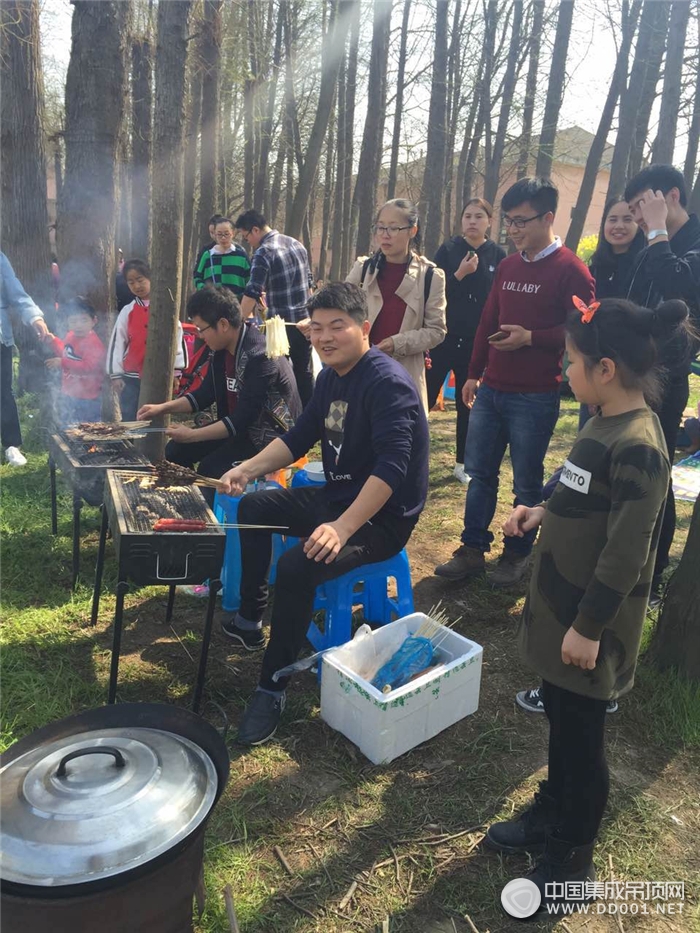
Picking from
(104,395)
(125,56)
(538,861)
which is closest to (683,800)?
(538,861)

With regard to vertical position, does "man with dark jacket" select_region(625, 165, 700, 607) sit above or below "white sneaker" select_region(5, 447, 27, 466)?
above

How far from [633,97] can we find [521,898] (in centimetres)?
1321

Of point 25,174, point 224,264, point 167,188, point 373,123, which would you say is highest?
point 373,123

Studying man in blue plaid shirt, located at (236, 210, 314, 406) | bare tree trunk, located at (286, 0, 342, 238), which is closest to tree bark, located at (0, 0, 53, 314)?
bare tree trunk, located at (286, 0, 342, 238)

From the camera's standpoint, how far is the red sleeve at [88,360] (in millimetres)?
6129

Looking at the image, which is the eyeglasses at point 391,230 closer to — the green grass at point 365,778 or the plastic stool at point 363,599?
the plastic stool at point 363,599

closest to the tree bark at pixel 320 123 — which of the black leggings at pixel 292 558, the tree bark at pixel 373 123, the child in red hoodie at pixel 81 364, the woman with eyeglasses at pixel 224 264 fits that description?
the tree bark at pixel 373 123

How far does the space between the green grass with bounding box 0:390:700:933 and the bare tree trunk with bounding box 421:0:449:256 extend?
8.09 m

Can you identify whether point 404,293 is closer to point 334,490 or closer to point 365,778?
point 334,490

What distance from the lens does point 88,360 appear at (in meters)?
6.13

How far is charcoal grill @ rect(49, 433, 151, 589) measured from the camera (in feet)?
12.2

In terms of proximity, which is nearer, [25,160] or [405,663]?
[405,663]

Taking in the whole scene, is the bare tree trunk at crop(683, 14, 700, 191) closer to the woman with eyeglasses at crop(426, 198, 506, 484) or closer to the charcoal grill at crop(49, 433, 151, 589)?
the woman with eyeglasses at crop(426, 198, 506, 484)

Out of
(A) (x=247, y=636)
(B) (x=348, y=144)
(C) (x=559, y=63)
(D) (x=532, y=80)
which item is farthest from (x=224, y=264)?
(B) (x=348, y=144)
